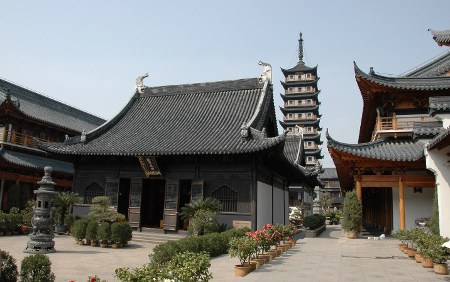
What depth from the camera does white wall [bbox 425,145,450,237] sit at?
1180 cm

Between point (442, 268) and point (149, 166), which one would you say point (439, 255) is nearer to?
point (442, 268)

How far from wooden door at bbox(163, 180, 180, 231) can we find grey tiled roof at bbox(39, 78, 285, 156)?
6.56 feet

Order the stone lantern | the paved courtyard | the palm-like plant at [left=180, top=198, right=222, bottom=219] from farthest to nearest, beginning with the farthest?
the palm-like plant at [left=180, top=198, right=222, bottom=219]
the stone lantern
the paved courtyard

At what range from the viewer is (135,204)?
18.6 m

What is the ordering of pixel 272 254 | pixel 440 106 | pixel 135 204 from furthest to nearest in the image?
pixel 135 204 → pixel 440 106 → pixel 272 254

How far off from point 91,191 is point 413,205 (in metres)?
16.3

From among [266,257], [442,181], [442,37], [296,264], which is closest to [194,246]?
[266,257]

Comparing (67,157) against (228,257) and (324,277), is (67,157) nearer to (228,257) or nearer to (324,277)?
(228,257)

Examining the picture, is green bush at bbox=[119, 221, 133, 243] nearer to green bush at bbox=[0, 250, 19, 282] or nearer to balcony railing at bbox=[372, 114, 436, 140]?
green bush at bbox=[0, 250, 19, 282]

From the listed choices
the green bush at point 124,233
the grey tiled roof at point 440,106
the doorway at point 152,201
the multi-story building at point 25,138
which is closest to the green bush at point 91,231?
the green bush at point 124,233

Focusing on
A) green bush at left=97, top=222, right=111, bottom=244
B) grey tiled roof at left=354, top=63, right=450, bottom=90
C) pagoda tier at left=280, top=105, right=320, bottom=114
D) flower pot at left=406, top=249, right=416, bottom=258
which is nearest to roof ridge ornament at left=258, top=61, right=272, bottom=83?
grey tiled roof at left=354, top=63, right=450, bottom=90

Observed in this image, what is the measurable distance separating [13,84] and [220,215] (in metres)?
23.0

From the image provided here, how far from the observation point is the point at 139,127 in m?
21.2

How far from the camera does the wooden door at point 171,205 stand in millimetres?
17734
